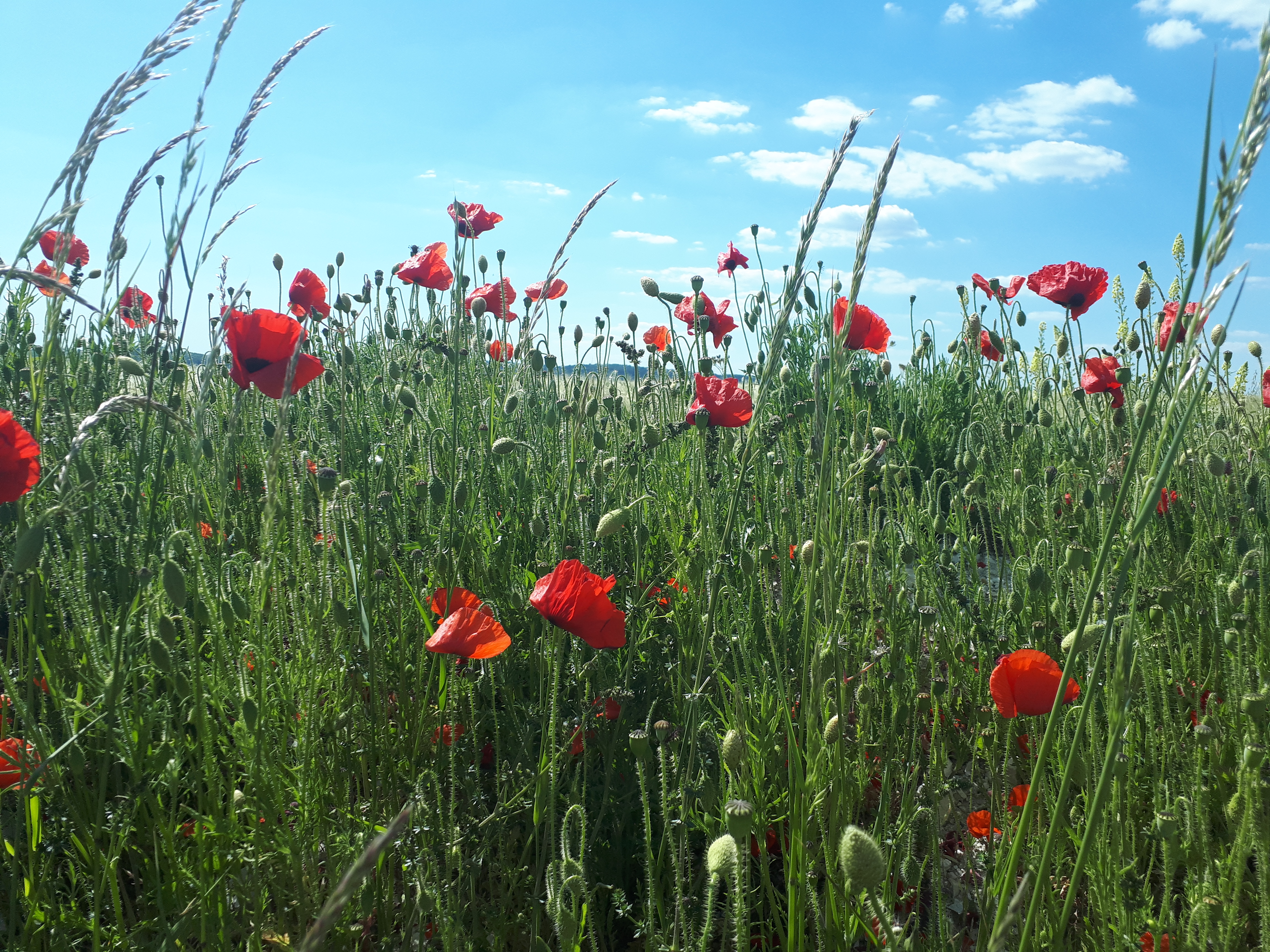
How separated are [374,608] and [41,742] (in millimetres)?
688

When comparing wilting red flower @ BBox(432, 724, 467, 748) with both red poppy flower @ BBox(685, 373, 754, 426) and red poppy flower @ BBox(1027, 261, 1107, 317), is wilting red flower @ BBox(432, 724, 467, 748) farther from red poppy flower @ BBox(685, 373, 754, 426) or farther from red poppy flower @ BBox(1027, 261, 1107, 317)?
red poppy flower @ BBox(1027, 261, 1107, 317)

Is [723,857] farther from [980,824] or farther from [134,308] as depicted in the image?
[134,308]

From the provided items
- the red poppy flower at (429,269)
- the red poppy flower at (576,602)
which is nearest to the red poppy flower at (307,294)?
the red poppy flower at (429,269)

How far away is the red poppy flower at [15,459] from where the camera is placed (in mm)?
1111

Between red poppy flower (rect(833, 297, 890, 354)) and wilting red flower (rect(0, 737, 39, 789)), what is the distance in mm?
1801

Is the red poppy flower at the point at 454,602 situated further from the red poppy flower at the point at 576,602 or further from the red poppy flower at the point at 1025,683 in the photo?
the red poppy flower at the point at 1025,683

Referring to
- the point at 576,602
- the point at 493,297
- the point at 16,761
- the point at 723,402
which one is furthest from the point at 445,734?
the point at 493,297

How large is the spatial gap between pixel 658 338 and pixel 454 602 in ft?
7.10

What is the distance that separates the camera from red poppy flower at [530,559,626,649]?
1245 mm

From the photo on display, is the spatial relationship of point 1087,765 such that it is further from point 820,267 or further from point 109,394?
point 820,267

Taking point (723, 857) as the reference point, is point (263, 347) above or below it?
above

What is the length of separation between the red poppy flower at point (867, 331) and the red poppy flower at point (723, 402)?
0.38 meters

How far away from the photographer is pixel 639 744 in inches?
44.6

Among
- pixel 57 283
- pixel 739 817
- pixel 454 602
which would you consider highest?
pixel 57 283
